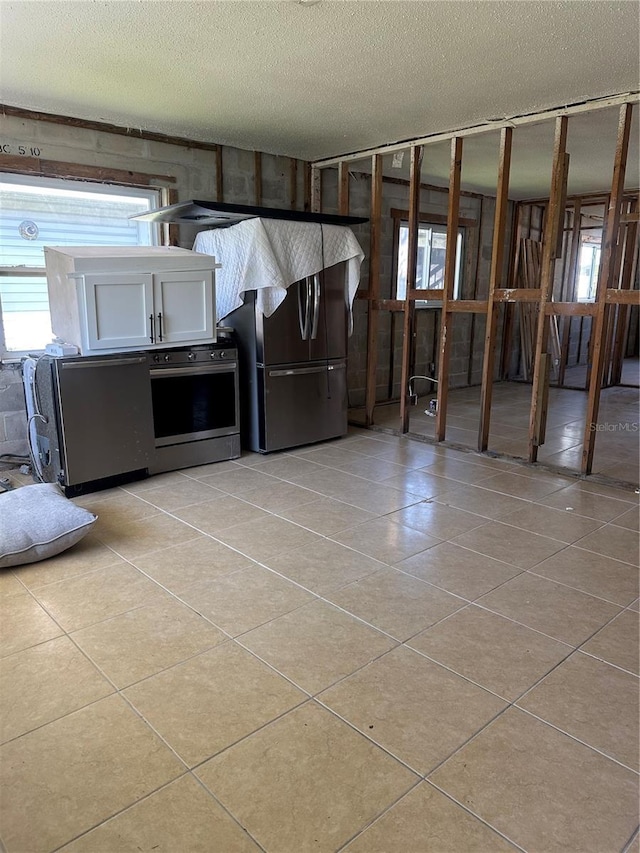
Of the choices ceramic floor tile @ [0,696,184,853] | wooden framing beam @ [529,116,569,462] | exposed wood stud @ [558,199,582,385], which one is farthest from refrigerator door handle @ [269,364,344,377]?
exposed wood stud @ [558,199,582,385]

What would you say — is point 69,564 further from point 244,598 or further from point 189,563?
point 244,598

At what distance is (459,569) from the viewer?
2885 mm

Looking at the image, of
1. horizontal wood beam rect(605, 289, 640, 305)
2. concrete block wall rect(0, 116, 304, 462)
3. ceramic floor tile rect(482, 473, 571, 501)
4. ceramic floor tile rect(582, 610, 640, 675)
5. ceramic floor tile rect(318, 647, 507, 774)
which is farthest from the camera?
concrete block wall rect(0, 116, 304, 462)

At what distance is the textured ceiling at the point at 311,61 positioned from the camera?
2.71 meters

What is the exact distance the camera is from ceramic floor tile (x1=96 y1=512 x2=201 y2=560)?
3.07 meters

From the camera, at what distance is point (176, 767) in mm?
1683

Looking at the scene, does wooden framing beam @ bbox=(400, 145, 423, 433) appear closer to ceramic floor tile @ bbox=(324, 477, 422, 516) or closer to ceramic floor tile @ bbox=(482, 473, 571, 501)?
ceramic floor tile @ bbox=(482, 473, 571, 501)

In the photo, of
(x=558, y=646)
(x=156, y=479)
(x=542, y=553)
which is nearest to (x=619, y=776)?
(x=558, y=646)

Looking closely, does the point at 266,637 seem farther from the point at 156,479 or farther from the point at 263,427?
the point at 263,427

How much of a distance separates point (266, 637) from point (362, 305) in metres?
4.66

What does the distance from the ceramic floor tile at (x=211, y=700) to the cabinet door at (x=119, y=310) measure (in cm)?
227

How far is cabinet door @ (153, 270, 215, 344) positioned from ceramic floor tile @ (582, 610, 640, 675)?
3.06 metres

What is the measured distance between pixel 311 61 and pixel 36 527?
2.84m

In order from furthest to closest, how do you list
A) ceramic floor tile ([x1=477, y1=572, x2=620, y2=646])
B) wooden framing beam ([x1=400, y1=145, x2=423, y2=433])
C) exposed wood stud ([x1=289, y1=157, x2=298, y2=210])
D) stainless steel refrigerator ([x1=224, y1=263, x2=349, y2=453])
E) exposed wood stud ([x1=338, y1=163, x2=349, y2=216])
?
exposed wood stud ([x1=289, y1=157, x2=298, y2=210]), exposed wood stud ([x1=338, y1=163, x2=349, y2=216]), wooden framing beam ([x1=400, y1=145, x2=423, y2=433]), stainless steel refrigerator ([x1=224, y1=263, x2=349, y2=453]), ceramic floor tile ([x1=477, y1=572, x2=620, y2=646])
